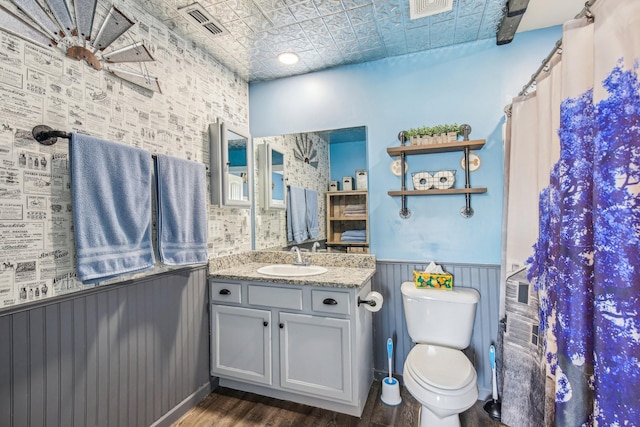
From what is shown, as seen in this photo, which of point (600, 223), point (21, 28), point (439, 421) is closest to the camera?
point (600, 223)

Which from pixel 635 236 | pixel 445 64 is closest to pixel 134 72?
pixel 445 64

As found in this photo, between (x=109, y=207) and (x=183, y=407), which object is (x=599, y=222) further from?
(x=183, y=407)

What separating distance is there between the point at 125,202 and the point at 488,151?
2186 mm

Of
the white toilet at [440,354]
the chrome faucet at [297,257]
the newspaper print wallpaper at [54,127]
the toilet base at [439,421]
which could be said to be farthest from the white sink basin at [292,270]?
the toilet base at [439,421]

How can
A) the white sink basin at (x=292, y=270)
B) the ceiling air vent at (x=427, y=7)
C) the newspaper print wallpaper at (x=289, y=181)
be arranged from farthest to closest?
the newspaper print wallpaper at (x=289, y=181) → the white sink basin at (x=292, y=270) → the ceiling air vent at (x=427, y=7)

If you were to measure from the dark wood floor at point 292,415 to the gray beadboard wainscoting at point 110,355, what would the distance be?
0.44ft

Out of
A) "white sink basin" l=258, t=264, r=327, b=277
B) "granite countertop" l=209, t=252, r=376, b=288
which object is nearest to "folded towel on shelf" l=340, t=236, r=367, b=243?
"granite countertop" l=209, t=252, r=376, b=288

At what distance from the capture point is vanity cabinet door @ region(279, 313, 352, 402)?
5.73ft

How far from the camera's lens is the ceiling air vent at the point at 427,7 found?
163cm

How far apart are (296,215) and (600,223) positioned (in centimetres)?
187

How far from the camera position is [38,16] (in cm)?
122

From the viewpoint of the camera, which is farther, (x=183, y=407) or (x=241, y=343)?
(x=241, y=343)

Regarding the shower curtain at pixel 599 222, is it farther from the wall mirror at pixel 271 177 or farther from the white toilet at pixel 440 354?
the wall mirror at pixel 271 177

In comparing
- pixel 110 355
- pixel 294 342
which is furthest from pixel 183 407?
pixel 294 342
